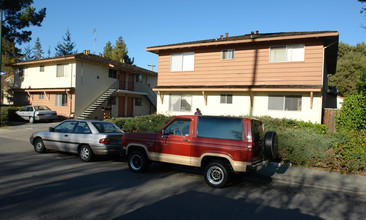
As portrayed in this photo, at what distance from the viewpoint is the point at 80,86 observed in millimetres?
24359

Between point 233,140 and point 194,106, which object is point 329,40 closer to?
point 194,106

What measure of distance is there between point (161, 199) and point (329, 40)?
1351 cm

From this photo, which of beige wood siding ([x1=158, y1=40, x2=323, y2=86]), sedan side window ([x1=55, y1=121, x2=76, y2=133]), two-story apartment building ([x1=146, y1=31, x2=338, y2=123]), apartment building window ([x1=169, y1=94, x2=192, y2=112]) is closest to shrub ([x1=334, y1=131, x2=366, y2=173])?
two-story apartment building ([x1=146, y1=31, x2=338, y2=123])

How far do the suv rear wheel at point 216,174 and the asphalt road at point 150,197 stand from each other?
17cm

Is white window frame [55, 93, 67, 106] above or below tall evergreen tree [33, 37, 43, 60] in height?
below

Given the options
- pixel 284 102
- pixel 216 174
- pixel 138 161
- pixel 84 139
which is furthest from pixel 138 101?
pixel 216 174

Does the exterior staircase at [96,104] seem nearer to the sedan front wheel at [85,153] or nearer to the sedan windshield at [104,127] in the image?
the sedan windshield at [104,127]

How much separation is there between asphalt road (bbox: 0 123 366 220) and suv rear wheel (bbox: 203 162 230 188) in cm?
17

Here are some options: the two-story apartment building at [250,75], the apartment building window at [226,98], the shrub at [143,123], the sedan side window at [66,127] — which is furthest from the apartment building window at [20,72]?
the apartment building window at [226,98]

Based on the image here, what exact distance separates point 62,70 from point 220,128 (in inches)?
887

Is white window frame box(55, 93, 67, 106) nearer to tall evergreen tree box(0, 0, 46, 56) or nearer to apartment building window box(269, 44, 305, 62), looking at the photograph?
tall evergreen tree box(0, 0, 46, 56)

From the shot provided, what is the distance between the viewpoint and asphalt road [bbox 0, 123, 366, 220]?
4738mm

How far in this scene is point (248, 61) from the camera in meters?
16.1

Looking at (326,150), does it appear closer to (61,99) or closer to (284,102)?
(284,102)
